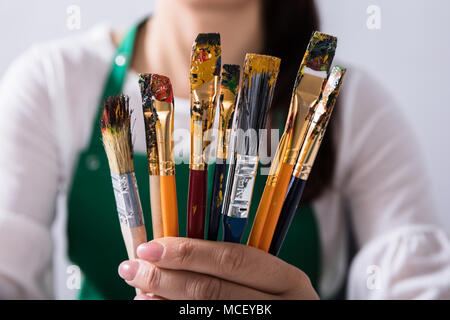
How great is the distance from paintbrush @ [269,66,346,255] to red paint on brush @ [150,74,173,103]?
0.05 metres

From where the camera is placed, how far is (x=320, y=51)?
0.14m

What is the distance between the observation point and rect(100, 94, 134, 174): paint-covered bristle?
0.48 ft

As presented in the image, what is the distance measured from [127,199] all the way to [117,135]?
24 mm

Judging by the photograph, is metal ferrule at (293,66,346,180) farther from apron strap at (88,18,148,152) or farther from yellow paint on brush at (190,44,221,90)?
apron strap at (88,18,148,152)

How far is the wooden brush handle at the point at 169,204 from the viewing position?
0.15 metres

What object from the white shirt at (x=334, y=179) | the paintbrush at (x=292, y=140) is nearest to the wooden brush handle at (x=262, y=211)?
the paintbrush at (x=292, y=140)

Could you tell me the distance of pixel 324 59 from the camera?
0.46 feet

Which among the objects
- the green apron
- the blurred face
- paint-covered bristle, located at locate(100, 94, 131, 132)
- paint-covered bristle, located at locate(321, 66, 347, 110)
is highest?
the blurred face

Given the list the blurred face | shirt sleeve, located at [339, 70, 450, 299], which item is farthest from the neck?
shirt sleeve, located at [339, 70, 450, 299]

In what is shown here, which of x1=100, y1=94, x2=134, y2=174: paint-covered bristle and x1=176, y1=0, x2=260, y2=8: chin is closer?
x1=100, y1=94, x2=134, y2=174: paint-covered bristle

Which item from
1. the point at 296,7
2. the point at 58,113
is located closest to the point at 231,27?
the point at 296,7

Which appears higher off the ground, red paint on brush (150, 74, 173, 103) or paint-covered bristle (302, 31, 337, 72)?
paint-covered bristle (302, 31, 337, 72)

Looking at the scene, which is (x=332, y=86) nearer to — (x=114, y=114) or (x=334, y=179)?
(x=114, y=114)
